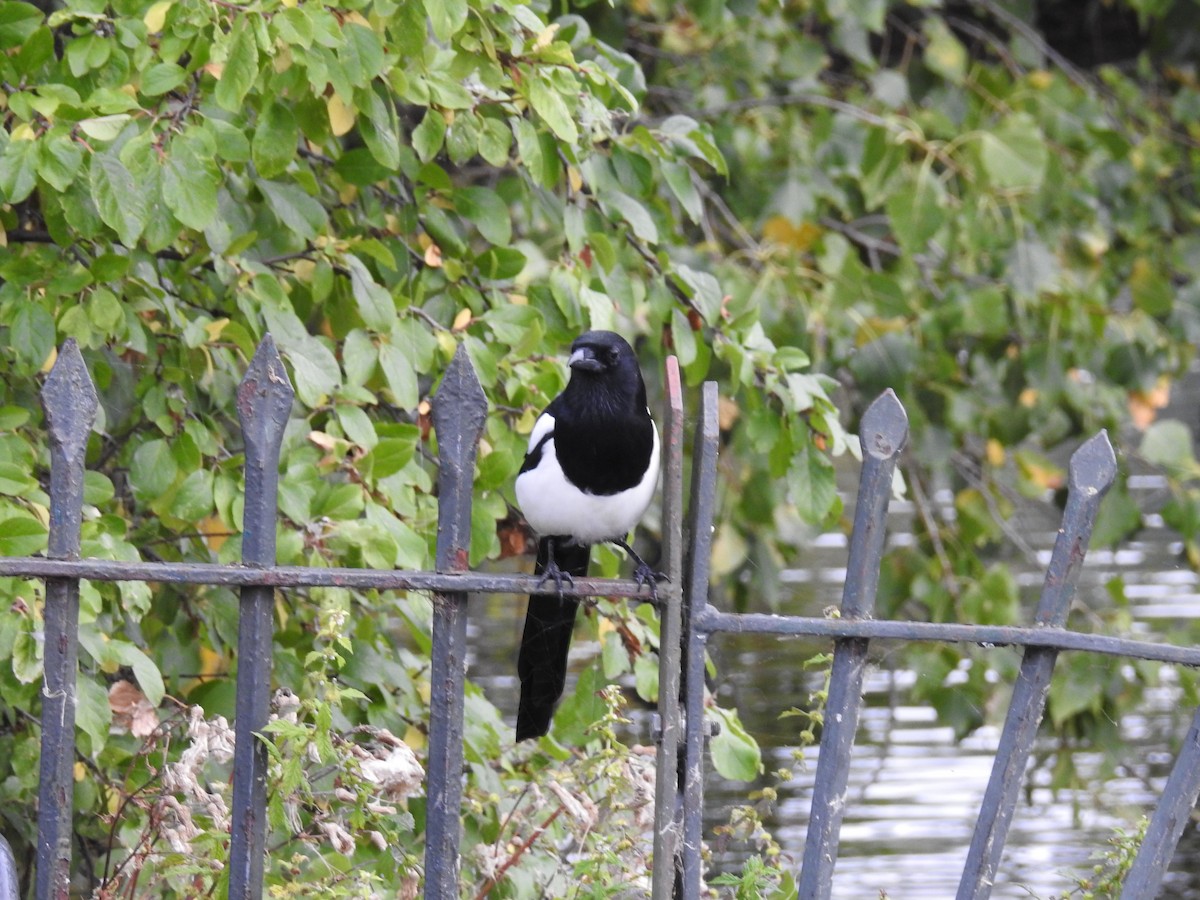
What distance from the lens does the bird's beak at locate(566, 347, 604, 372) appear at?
2.49 m

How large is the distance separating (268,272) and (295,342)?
6.0 inches

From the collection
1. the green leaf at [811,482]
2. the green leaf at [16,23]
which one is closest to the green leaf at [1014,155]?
the green leaf at [811,482]

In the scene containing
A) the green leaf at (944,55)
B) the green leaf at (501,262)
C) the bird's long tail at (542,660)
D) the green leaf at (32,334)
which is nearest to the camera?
→ the green leaf at (32,334)

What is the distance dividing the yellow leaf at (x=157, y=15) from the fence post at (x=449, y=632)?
83cm

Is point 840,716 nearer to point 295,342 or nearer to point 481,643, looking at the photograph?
point 295,342

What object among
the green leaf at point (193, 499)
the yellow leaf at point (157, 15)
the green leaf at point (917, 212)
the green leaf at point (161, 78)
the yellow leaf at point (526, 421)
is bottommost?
the green leaf at point (193, 499)

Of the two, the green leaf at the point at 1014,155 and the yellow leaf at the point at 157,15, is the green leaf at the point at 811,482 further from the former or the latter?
the green leaf at the point at 1014,155

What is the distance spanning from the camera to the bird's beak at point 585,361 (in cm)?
249

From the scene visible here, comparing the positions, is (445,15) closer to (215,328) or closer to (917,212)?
(215,328)

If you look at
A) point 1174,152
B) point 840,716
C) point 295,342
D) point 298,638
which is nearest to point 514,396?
point 295,342

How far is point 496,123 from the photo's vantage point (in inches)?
98.4

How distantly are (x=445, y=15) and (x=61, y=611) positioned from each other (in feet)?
3.25

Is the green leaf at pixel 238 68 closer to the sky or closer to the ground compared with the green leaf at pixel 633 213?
closer to the ground

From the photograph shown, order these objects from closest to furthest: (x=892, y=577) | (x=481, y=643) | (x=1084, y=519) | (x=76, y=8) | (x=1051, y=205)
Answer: (x=1084, y=519), (x=76, y=8), (x=892, y=577), (x=1051, y=205), (x=481, y=643)
